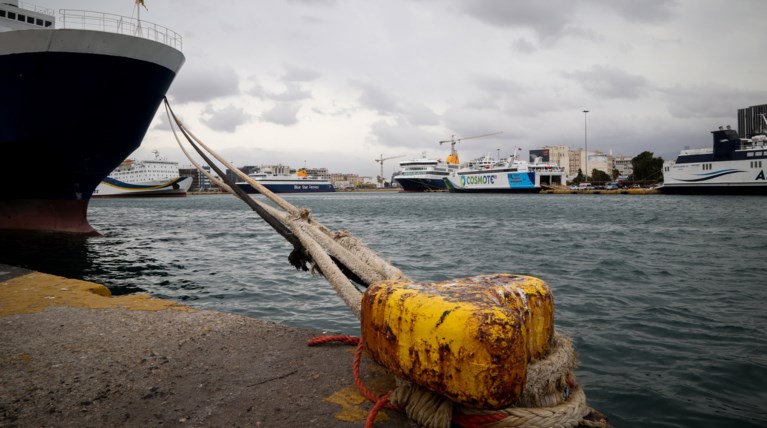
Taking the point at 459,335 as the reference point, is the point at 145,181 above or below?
above

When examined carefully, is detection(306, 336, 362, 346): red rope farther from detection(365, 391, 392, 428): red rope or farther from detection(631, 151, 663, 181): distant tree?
detection(631, 151, 663, 181): distant tree

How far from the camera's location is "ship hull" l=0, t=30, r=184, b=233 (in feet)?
33.2

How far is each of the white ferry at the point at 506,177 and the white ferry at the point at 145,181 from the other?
50275mm

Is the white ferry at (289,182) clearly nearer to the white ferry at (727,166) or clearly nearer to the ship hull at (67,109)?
the white ferry at (727,166)

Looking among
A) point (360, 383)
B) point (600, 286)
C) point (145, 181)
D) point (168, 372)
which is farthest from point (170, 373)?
point (145, 181)

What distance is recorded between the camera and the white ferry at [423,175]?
9044 cm

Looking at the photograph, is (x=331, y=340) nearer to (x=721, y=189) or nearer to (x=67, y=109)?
(x=67, y=109)

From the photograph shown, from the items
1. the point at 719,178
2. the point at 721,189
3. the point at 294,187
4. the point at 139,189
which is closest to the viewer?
the point at 719,178

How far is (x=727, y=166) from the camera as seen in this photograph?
148ft

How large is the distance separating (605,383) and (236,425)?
3.34 m

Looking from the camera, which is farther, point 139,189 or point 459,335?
point 139,189

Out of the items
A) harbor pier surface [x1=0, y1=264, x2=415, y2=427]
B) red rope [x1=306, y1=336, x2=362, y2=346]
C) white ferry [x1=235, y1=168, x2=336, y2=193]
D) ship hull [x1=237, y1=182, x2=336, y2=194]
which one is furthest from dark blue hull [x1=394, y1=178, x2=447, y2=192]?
red rope [x1=306, y1=336, x2=362, y2=346]

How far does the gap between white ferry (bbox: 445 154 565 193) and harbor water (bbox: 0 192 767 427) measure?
2171 inches

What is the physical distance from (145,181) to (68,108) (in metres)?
73.0
